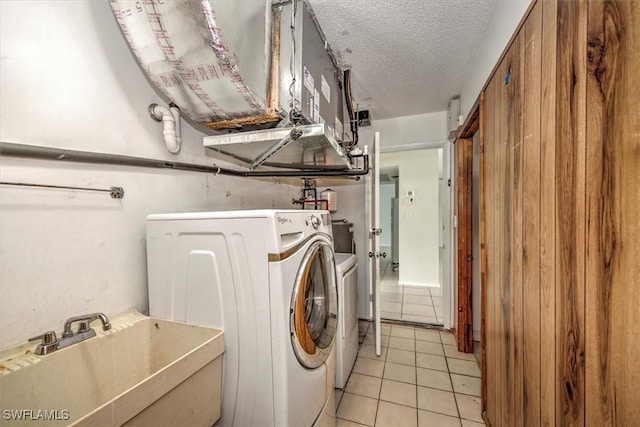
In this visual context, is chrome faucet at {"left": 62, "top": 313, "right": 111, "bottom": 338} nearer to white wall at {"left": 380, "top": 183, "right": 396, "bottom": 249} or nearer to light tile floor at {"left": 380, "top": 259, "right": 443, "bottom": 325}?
light tile floor at {"left": 380, "top": 259, "right": 443, "bottom": 325}

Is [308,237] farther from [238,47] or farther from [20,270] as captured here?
[20,270]

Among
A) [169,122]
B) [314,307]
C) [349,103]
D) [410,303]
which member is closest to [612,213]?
[314,307]

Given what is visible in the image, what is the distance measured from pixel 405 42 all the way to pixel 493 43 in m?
0.55

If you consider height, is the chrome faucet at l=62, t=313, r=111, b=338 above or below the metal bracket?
below

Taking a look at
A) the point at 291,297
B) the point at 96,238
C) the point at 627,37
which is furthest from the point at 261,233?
the point at 627,37

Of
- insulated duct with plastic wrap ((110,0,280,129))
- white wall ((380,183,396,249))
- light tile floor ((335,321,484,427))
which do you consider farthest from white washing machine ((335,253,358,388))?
white wall ((380,183,396,249))

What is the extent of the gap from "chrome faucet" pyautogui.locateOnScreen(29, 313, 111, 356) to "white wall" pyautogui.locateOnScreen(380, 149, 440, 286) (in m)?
3.97

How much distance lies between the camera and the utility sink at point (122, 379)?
67 centimetres

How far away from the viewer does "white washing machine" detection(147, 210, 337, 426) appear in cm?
92

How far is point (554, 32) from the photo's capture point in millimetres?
765

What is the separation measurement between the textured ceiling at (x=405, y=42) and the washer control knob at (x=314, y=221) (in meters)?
1.26

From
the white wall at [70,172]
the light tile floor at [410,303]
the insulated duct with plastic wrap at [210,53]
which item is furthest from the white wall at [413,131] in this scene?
the white wall at [70,172]

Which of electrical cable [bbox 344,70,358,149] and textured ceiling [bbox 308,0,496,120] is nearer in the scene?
textured ceiling [bbox 308,0,496,120]

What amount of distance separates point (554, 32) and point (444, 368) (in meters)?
2.39
